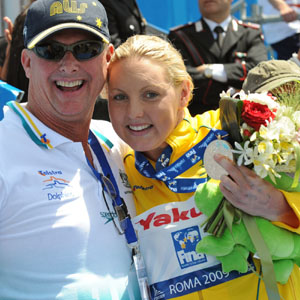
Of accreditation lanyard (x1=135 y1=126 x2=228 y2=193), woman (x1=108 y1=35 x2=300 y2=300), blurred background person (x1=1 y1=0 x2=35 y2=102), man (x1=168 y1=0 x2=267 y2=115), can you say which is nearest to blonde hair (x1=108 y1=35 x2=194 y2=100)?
woman (x1=108 y1=35 x2=300 y2=300)

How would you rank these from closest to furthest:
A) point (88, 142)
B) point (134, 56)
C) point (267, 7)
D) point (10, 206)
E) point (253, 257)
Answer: point (10, 206) → point (253, 257) → point (134, 56) → point (88, 142) → point (267, 7)

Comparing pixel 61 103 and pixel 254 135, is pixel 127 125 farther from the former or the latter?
pixel 254 135

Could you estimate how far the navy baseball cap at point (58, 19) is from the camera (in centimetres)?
245

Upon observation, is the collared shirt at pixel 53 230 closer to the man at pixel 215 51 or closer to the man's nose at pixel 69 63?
the man's nose at pixel 69 63

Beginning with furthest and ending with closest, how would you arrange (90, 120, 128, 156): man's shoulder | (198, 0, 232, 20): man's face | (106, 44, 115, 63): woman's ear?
(198, 0, 232, 20): man's face → (90, 120, 128, 156): man's shoulder → (106, 44, 115, 63): woman's ear

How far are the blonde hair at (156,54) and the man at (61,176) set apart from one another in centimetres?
11

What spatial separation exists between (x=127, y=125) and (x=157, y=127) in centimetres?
16

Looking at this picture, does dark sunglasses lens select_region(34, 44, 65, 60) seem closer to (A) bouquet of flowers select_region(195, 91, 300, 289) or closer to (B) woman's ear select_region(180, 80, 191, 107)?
(B) woman's ear select_region(180, 80, 191, 107)

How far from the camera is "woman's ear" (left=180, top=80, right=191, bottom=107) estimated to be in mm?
2765

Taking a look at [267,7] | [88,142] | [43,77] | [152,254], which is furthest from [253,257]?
[267,7]

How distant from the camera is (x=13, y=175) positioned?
86.5 inches

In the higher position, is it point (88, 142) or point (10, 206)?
point (88, 142)

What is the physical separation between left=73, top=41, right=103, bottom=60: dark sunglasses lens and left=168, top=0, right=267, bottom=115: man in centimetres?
165

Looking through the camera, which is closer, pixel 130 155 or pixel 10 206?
pixel 10 206
